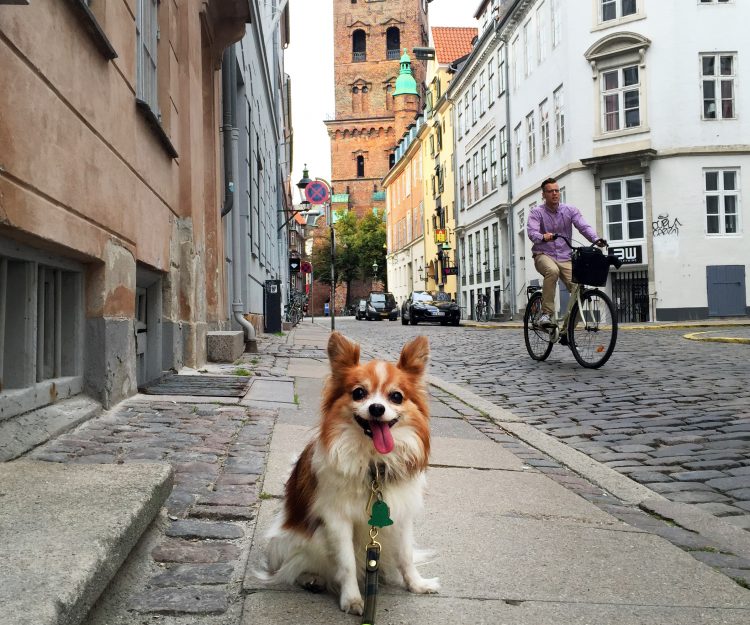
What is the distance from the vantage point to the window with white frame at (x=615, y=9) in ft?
90.8

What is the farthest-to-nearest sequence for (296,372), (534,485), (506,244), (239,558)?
1. (506,244)
2. (296,372)
3. (534,485)
4. (239,558)

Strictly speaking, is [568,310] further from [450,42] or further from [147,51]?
[450,42]

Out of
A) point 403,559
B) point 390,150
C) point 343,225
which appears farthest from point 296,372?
point 390,150

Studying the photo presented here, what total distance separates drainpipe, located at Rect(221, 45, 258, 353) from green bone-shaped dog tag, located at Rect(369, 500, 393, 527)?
9.98 meters

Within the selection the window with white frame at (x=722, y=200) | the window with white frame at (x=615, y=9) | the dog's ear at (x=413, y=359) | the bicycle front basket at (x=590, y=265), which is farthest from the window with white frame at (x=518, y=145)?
the dog's ear at (x=413, y=359)

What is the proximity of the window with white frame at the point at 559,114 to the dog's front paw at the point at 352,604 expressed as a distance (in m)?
28.5

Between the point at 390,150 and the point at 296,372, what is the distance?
80.6 meters

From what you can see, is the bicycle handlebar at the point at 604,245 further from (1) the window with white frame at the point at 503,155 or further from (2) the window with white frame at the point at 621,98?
(1) the window with white frame at the point at 503,155

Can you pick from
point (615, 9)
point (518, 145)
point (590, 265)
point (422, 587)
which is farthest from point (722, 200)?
point (422, 587)

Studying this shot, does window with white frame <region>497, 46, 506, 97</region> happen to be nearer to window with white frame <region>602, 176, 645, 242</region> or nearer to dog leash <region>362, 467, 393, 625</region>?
window with white frame <region>602, 176, 645, 242</region>

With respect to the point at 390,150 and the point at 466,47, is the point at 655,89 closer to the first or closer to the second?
the point at 466,47

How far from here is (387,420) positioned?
8.36ft

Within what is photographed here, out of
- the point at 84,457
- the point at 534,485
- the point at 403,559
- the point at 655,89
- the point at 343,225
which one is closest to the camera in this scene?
the point at 403,559

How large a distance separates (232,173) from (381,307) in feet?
112
